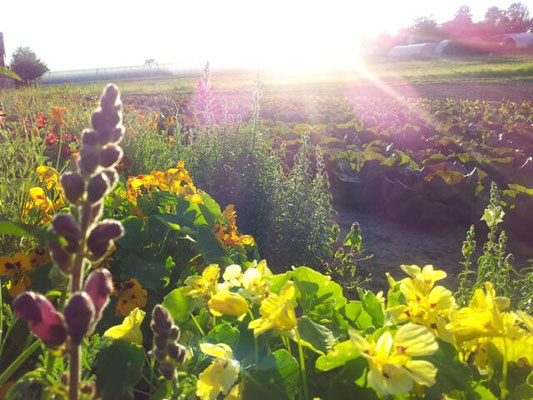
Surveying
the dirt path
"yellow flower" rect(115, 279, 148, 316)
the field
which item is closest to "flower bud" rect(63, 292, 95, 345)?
the field

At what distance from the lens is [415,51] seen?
50812 millimetres

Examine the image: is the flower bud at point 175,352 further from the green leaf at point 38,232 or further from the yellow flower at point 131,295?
the yellow flower at point 131,295

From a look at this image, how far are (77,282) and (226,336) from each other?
2.58ft

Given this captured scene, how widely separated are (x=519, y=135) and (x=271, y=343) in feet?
19.2

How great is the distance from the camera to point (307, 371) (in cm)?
122

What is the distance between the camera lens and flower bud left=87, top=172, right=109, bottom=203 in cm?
52

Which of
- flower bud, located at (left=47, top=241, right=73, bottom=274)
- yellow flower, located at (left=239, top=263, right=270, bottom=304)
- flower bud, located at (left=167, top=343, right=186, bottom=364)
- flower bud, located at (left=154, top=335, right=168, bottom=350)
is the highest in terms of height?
flower bud, located at (left=47, top=241, right=73, bottom=274)

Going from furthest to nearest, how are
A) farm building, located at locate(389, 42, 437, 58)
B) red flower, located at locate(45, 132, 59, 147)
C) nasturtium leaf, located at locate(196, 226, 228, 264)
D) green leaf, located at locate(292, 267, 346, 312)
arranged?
farm building, located at locate(389, 42, 437, 58) < red flower, located at locate(45, 132, 59, 147) < nasturtium leaf, located at locate(196, 226, 228, 264) < green leaf, located at locate(292, 267, 346, 312)

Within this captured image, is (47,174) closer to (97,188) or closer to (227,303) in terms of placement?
(227,303)

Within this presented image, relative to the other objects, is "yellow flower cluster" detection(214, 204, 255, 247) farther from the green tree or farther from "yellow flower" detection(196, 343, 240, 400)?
the green tree

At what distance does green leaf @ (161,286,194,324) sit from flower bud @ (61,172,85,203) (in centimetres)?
87

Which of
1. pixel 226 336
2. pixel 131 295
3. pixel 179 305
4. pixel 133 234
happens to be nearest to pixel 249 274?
pixel 226 336

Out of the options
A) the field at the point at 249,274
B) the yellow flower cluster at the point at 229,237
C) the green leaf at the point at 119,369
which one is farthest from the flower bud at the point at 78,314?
the yellow flower cluster at the point at 229,237

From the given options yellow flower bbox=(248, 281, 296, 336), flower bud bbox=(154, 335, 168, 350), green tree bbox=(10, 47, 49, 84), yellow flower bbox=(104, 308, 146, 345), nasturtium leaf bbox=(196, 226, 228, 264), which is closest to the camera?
flower bud bbox=(154, 335, 168, 350)
